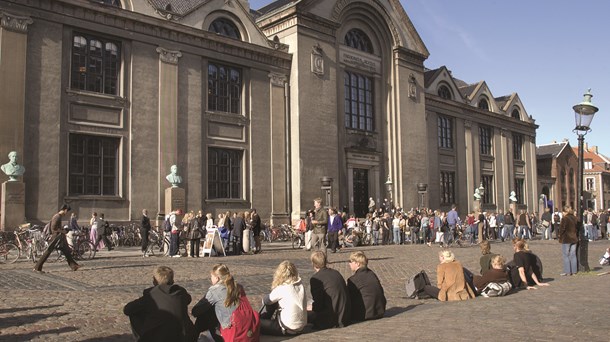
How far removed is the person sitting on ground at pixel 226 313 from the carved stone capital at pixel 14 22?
61.3ft

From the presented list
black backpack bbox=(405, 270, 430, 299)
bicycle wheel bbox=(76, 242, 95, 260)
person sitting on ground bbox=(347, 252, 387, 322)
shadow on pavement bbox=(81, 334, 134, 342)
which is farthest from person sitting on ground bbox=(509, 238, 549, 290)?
bicycle wheel bbox=(76, 242, 95, 260)

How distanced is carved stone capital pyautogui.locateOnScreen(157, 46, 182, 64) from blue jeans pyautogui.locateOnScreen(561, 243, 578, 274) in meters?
18.5

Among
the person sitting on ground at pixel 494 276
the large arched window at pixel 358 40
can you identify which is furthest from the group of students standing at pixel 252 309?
the large arched window at pixel 358 40

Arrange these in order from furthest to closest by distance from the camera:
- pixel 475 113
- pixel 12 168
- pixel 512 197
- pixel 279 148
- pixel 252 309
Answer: pixel 512 197
pixel 475 113
pixel 279 148
pixel 12 168
pixel 252 309

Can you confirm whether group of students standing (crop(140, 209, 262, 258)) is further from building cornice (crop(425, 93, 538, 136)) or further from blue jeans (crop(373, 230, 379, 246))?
building cornice (crop(425, 93, 538, 136))

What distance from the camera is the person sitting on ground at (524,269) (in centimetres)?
1164

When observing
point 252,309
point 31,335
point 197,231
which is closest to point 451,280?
point 252,309

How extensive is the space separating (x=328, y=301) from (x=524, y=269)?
5861 mm

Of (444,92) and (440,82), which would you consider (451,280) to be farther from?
(444,92)

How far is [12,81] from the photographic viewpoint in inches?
842

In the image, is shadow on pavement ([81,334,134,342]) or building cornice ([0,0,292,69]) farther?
building cornice ([0,0,292,69])

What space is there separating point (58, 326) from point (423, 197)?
32232mm

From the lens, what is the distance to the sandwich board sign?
19828mm

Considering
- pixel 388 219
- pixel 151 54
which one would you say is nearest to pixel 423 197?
pixel 388 219
